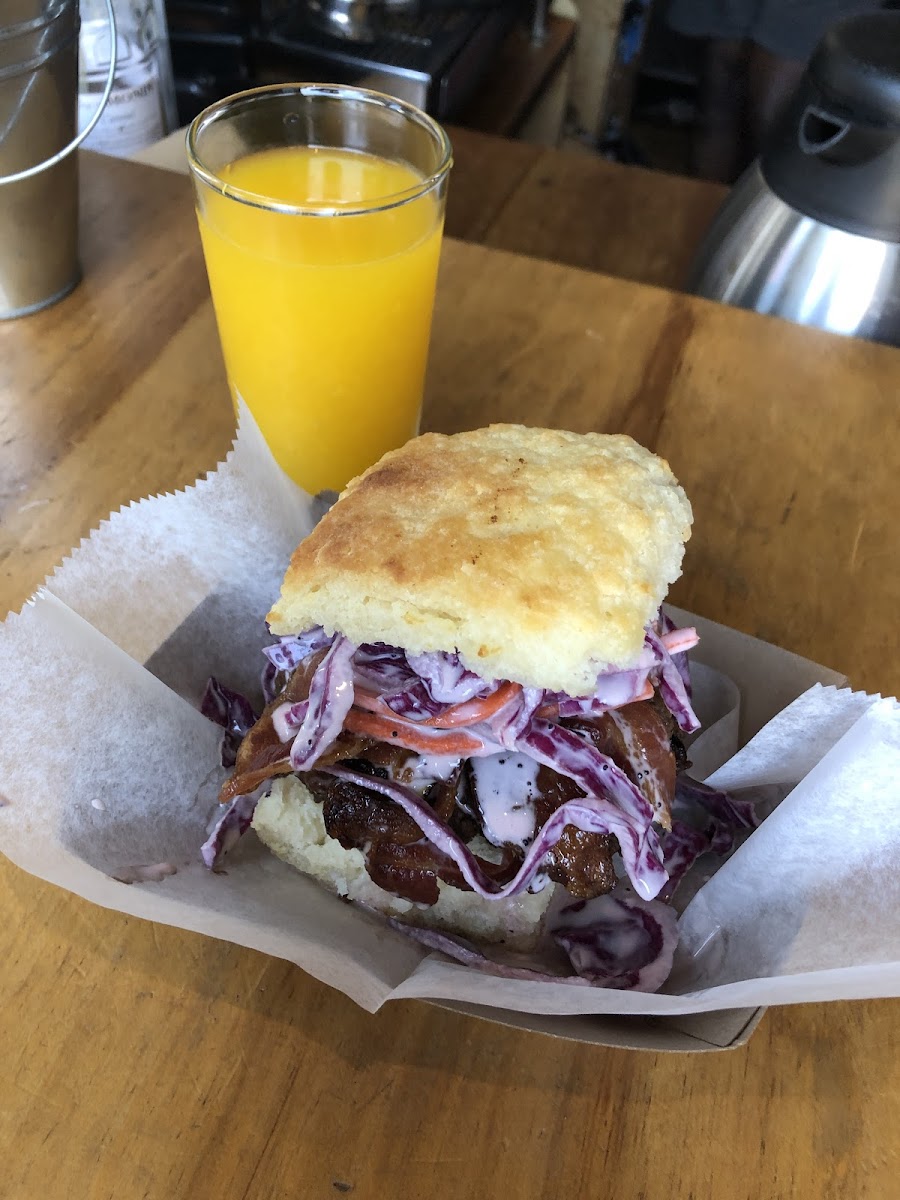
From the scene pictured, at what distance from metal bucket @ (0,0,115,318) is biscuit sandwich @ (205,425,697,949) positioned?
0.82 meters

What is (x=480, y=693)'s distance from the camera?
81cm

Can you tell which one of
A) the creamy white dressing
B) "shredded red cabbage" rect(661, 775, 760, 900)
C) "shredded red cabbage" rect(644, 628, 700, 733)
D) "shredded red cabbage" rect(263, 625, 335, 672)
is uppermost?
"shredded red cabbage" rect(644, 628, 700, 733)

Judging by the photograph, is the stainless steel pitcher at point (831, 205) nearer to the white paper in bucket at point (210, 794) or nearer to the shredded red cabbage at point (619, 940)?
the white paper in bucket at point (210, 794)

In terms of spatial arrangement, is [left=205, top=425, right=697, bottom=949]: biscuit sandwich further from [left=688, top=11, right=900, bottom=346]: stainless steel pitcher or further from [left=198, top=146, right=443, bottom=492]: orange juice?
[left=688, top=11, right=900, bottom=346]: stainless steel pitcher

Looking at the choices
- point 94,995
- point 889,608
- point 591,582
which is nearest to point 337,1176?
point 94,995

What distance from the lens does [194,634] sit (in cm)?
95

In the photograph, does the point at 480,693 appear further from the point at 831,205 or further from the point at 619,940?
the point at 831,205

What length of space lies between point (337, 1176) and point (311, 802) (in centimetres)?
32

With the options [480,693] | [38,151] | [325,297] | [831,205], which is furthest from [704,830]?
[38,151]

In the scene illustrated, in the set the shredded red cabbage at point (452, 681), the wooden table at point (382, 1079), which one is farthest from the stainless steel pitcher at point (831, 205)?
the shredded red cabbage at point (452, 681)

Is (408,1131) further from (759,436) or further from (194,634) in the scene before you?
(759,436)

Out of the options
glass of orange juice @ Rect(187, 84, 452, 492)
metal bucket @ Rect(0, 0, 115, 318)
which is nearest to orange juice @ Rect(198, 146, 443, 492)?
glass of orange juice @ Rect(187, 84, 452, 492)

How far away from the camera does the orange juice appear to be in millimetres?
1032

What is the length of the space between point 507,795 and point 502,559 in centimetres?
23
